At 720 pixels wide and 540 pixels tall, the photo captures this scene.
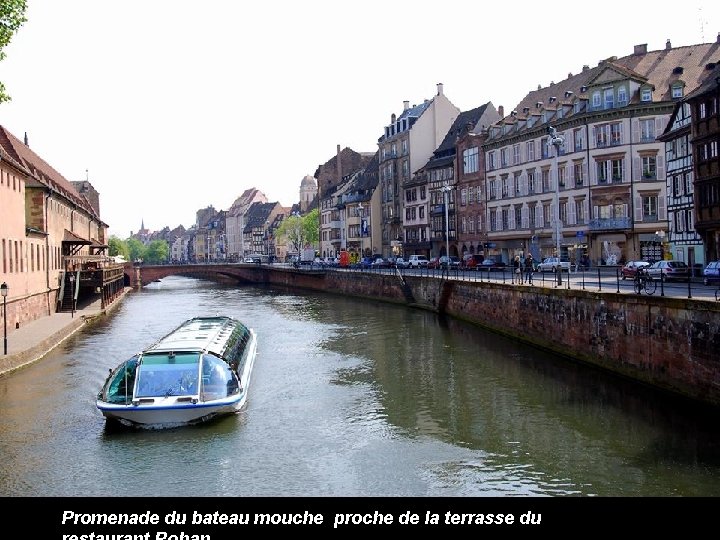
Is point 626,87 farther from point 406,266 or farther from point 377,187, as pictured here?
point 377,187

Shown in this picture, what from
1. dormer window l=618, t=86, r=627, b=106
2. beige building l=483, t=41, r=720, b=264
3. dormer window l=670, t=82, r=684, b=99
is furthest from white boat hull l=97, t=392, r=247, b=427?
dormer window l=670, t=82, r=684, b=99

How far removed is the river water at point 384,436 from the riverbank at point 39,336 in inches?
27.2

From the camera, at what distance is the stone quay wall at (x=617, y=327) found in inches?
930

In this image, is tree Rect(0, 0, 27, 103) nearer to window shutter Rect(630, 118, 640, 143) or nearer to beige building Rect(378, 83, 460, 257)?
window shutter Rect(630, 118, 640, 143)

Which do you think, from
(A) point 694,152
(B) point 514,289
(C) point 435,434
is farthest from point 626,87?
(C) point 435,434

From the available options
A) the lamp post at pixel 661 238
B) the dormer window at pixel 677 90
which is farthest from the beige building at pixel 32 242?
the dormer window at pixel 677 90

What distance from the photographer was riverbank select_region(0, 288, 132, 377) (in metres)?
32.0

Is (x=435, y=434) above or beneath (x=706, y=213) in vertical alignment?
beneath

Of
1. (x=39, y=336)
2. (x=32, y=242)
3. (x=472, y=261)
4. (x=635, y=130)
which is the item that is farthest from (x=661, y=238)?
(x=32, y=242)

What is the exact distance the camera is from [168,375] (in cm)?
2378

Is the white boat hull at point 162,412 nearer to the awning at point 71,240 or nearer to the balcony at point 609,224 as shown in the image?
the awning at point 71,240

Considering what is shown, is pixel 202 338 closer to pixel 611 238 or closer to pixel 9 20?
pixel 9 20

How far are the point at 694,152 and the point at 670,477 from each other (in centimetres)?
3430
